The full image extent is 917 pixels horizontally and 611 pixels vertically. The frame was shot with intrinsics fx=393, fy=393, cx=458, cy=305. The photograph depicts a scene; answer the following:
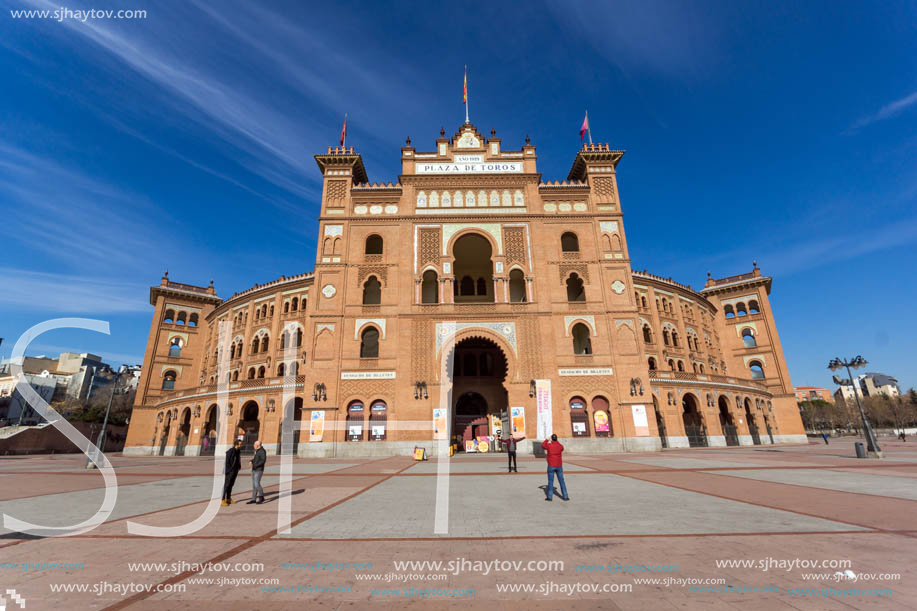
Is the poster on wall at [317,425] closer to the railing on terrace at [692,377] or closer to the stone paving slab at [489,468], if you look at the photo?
the stone paving slab at [489,468]

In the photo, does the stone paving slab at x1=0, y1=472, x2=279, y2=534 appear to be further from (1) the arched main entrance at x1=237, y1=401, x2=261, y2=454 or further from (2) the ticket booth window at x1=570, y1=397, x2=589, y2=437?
(1) the arched main entrance at x1=237, y1=401, x2=261, y2=454

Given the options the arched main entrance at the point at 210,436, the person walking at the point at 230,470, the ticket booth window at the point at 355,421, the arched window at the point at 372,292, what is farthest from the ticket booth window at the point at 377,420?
the arched main entrance at the point at 210,436

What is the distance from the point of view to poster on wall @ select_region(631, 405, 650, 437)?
2480 centimetres

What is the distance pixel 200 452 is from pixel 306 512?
32490 mm

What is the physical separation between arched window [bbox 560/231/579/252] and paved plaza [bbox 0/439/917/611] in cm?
2226

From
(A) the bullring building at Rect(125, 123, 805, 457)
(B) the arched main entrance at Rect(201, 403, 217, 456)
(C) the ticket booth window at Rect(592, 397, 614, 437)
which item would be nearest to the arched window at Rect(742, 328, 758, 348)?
(A) the bullring building at Rect(125, 123, 805, 457)

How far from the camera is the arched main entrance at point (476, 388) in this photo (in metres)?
28.1

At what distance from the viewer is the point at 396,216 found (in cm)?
2912

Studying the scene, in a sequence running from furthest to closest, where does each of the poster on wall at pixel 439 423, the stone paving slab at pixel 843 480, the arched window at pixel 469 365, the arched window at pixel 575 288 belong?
the arched window at pixel 469 365, the arched window at pixel 575 288, the poster on wall at pixel 439 423, the stone paving slab at pixel 843 480

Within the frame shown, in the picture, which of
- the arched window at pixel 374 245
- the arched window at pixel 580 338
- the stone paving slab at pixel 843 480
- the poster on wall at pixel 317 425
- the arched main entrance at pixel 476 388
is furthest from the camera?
the arched window at pixel 580 338

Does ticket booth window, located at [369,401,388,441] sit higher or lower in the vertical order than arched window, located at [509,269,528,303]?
lower

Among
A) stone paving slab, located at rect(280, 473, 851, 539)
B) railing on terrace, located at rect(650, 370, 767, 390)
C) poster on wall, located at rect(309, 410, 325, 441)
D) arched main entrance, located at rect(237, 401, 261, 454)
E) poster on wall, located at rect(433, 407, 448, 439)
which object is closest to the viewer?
stone paving slab, located at rect(280, 473, 851, 539)

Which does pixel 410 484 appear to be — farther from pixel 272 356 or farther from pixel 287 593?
pixel 272 356

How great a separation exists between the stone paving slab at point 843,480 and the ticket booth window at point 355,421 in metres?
19.2
